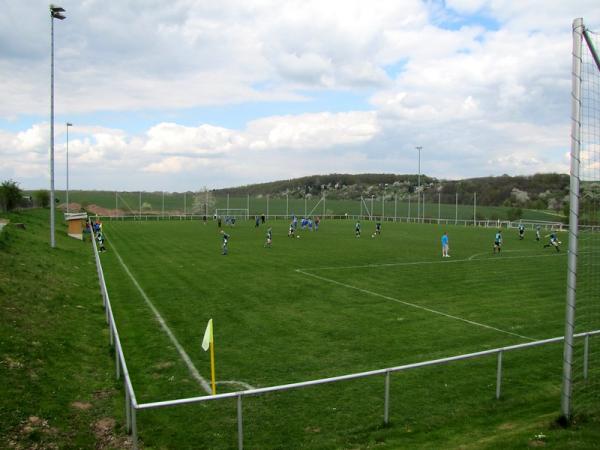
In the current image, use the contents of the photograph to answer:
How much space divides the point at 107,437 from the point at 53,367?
3.55 metres

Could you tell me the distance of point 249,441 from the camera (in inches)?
297

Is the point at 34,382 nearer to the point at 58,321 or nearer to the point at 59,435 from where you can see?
the point at 59,435

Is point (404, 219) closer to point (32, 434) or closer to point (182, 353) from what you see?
point (182, 353)

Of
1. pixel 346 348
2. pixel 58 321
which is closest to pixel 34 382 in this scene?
pixel 58 321

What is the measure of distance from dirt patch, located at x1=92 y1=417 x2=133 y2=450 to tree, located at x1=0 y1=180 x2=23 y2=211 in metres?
46.6

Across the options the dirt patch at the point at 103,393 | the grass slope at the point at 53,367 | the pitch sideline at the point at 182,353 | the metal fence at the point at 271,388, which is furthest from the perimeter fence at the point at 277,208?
the metal fence at the point at 271,388

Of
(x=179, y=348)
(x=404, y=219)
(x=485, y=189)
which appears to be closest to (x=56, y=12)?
(x=179, y=348)

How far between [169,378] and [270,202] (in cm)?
9140

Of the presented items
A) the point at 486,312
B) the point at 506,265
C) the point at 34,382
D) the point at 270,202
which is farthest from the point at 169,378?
the point at 270,202

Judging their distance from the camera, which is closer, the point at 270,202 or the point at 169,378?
the point at 169,378

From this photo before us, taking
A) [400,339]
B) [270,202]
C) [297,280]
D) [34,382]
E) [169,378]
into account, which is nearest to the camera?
[34,382]

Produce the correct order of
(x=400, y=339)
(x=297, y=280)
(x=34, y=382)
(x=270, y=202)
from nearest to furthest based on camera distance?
(x=34, y=382) < (x=400, y=339) < (x=297, y=280) < (x=270, y=202)

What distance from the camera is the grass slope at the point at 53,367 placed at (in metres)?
7.98

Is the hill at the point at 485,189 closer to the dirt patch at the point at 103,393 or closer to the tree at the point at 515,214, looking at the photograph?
the tree at the point at 515,214
